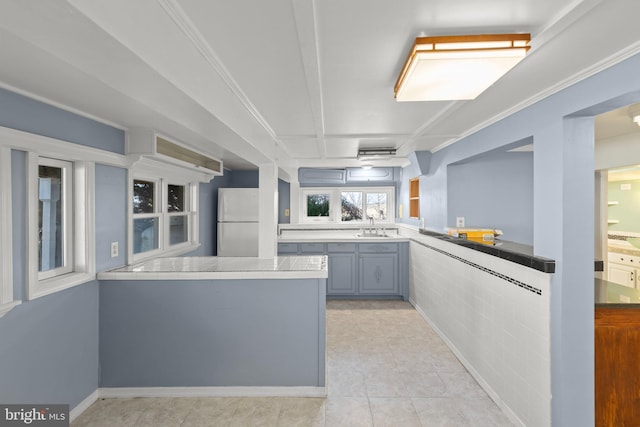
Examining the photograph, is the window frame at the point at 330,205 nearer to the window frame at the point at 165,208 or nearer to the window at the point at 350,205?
the window at the point at 350,205

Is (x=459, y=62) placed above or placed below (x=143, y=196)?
above

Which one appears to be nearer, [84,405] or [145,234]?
[84,405]

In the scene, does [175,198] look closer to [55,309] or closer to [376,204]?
[55,309]

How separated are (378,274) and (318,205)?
1.71 metres

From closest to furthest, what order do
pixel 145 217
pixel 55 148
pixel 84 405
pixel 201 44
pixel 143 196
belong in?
pixel 201 44
pixel 55 148
pixel 84 405
pixel 145 217
pixel 143 196

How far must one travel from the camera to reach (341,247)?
500cm

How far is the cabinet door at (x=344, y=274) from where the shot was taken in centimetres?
497

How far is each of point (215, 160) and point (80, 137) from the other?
6.34ft

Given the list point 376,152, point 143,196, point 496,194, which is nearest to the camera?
point 143,196

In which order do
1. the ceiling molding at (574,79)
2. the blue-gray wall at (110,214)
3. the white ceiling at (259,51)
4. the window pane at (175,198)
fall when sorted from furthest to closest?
the window pane at (175,198) < the blue-gray wall at (110,214) < the ceiling molding at (574,79) < the white ceiling at (259,51)

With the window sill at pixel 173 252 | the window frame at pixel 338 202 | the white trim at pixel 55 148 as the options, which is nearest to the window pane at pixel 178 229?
the window sill at pixel 173 252

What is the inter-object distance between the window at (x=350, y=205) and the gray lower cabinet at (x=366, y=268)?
1000 millimetres

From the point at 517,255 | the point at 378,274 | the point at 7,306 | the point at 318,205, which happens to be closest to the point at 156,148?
the point at 7,306

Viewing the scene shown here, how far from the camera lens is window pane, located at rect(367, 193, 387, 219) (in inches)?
233
